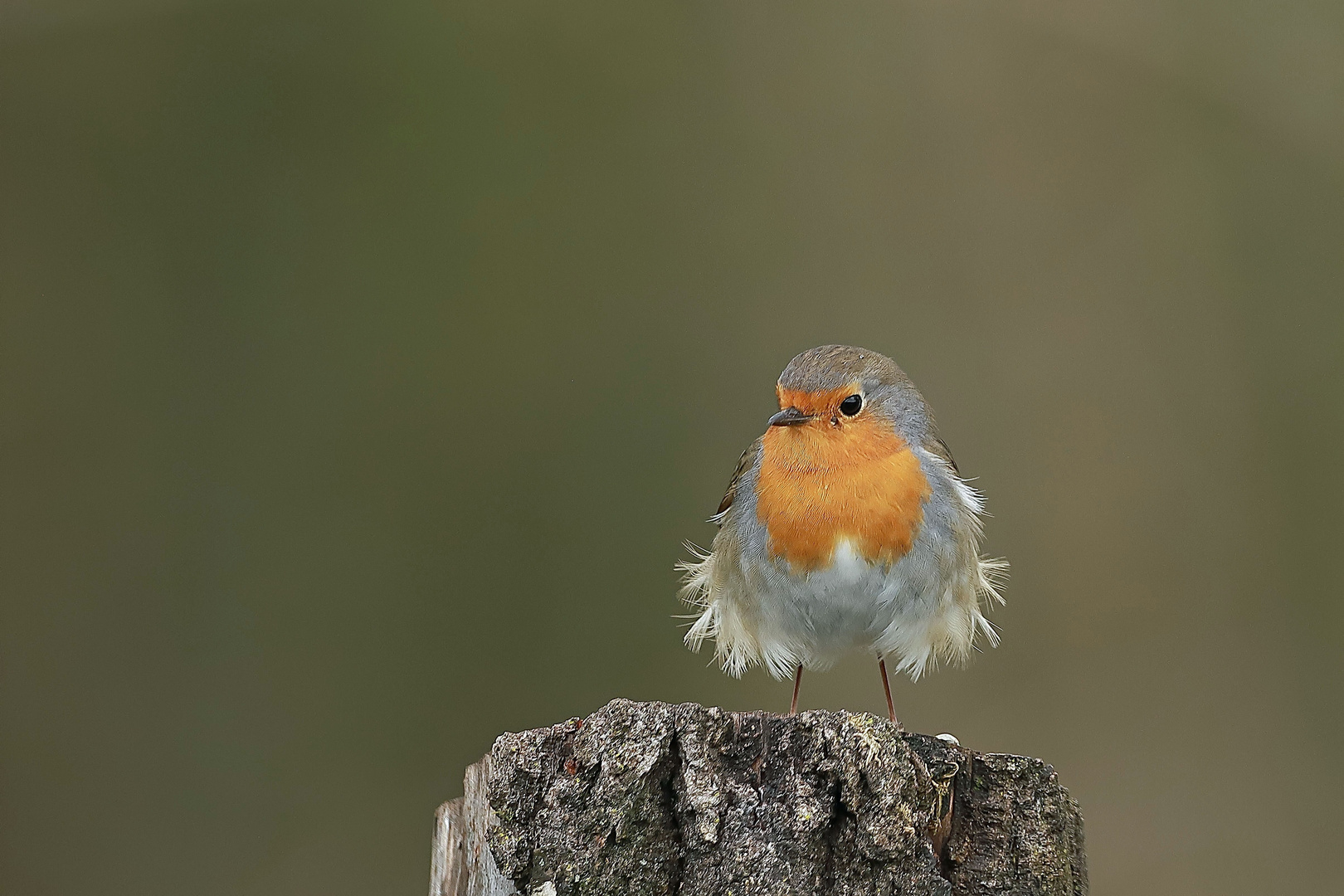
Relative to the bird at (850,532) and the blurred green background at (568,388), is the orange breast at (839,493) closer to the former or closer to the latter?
the bird at (850,532)

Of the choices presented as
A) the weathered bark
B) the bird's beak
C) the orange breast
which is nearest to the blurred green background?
the orange breast

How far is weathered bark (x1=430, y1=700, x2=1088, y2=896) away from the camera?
197cm

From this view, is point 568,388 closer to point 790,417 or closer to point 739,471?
point 739,471

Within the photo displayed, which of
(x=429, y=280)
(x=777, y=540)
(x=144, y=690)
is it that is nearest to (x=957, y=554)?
(x=777, y=540)

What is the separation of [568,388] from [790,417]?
252 centimetres

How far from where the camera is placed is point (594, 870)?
2014mm

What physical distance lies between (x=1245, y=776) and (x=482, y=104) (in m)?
4.61

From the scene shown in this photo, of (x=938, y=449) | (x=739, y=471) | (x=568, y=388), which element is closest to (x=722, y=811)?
(x=739, y=471)

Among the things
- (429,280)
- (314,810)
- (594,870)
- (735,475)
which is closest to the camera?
(594,870)

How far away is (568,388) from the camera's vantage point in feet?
19.6

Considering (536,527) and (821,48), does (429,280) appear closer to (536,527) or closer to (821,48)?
(536,527)

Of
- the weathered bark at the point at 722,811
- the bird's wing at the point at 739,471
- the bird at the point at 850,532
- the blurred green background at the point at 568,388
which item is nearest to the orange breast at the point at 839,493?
the bird at the point at 850,532

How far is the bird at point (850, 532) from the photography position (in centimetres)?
352

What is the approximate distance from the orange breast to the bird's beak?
0.10 ft
